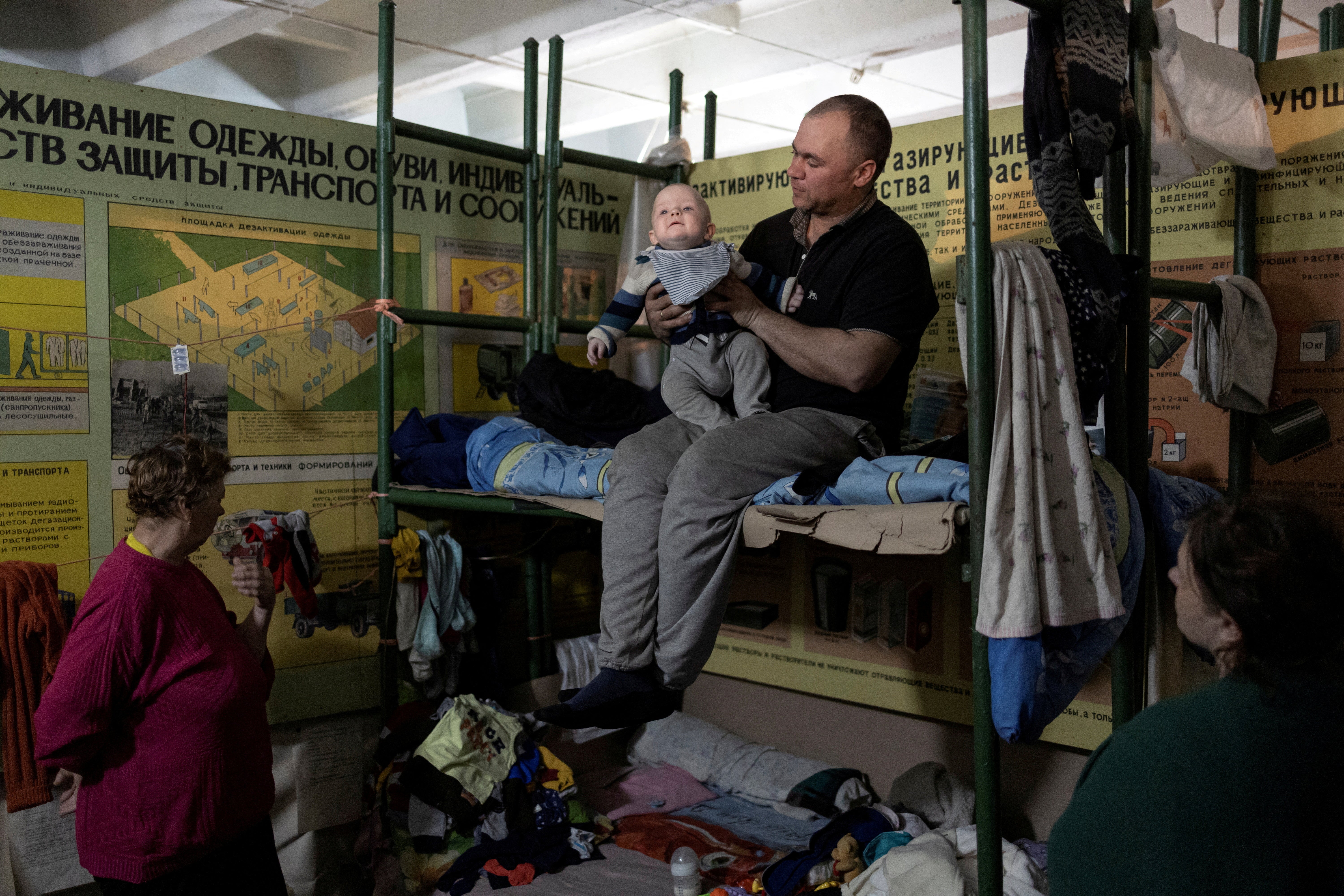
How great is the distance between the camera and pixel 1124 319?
2098 millimetres

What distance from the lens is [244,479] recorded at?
3.18 metres

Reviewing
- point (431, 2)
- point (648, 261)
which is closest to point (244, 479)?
point (648, 261)

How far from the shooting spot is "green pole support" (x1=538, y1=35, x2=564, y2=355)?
3562mm

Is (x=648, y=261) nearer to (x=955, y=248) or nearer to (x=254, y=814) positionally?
(x=955, y=248)

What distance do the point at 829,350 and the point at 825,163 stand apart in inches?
21.0

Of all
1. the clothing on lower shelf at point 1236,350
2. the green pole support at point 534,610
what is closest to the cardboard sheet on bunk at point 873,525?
the clothing on lower shelf at point 1236,350

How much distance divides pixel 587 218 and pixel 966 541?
97.1 inches

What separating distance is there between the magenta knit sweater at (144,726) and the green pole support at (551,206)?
161 centimetres

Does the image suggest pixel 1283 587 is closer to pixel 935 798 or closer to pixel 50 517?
pixel 935 798

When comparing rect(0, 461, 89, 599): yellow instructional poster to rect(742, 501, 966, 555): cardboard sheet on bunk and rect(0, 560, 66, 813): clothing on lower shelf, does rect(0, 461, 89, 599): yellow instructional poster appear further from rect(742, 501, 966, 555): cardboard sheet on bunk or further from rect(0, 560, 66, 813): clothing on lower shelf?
rect(742, 501, 966, 555): cardboard sheet on bunk

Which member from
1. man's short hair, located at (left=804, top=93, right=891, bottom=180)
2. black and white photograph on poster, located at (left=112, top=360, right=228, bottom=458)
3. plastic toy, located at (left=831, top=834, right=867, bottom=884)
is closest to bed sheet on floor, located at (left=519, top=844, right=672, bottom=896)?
plastic toy, located at (left=831, top=834, right=867, bottom=884)

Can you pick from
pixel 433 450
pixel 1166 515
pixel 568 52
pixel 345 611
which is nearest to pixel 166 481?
pixel 433 450

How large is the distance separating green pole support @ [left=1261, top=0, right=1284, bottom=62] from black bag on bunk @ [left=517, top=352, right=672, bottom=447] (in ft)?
6.50

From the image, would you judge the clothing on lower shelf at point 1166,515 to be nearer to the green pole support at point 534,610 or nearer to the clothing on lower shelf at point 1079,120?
the clothing on lower shelf at point 1079,120
